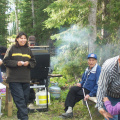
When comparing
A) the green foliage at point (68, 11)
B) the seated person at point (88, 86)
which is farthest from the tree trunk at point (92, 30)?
the seated person at point (88, 86)

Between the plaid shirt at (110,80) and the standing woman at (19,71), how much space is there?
83.7 inches

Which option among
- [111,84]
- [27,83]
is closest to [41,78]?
[27,83]

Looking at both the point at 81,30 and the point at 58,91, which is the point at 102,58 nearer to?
the point at 81,30

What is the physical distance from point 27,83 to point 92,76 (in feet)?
4.53

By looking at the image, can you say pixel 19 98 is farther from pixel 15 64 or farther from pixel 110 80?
pixel 110 80

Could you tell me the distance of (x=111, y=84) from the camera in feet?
8.53

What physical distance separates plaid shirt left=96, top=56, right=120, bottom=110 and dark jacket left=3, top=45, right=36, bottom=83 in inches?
84.3

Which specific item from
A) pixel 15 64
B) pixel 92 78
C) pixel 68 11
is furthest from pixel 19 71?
pixel 68 11

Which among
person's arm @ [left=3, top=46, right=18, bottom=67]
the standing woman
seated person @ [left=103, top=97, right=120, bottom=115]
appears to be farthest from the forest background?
seated person @ [left=103, top=97, right=120, bottom=115]

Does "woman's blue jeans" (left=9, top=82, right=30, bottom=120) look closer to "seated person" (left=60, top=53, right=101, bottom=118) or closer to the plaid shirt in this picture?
"seated person" (left=60, top=53, right=101, bottom=118)

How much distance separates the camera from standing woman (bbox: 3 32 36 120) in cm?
443

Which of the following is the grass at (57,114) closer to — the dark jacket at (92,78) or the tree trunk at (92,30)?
the dark jacket at (92,78)

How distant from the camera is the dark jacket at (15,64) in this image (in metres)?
4.42

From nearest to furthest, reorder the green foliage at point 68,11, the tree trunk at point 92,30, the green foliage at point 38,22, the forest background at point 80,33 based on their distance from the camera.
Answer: the green foliage at point 68,11 → the forest background at point 80,33 → the tree trunk at point 92,30 → the green foliage at point 38,22
